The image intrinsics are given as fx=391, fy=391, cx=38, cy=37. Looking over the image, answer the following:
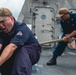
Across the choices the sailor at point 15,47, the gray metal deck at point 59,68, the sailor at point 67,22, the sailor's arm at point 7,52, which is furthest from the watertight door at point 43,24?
the sailor's arm at point 7,52

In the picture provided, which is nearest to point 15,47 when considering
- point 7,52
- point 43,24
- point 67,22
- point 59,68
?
point 7,52

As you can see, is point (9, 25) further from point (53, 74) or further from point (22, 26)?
point (53, 74)

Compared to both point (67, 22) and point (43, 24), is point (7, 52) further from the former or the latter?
point (43, 24)

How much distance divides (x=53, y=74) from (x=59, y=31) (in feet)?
22.2

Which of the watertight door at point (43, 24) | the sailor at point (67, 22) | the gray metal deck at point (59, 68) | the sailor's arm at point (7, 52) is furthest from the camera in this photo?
the watertight door at point (43, 24)

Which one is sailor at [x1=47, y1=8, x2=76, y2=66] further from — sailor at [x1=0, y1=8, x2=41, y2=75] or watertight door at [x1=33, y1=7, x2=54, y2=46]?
watertight door at [x1=33, y1=7, x2=54, y2=46]

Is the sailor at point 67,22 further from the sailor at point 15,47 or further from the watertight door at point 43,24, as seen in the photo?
the watertight door at point 43,24

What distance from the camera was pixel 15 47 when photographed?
3.89 meters

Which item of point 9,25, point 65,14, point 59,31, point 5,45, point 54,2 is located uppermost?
point 9,25

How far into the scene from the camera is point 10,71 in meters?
4.14

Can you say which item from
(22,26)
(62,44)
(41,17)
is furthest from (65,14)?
(41,17)

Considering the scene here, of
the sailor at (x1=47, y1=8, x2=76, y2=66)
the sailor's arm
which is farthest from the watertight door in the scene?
the sailor's arm

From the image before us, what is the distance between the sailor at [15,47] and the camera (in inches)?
151

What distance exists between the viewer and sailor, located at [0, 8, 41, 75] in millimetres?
3842
